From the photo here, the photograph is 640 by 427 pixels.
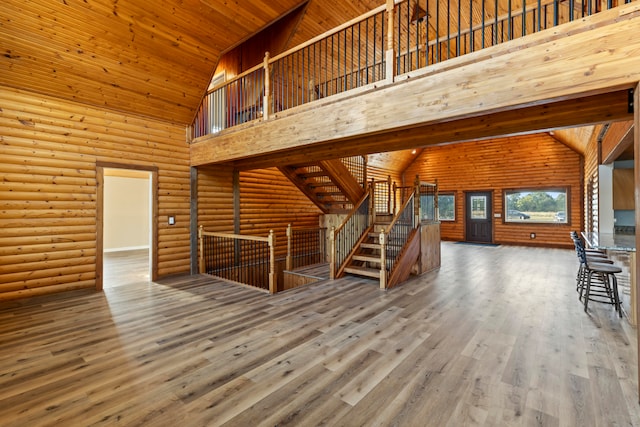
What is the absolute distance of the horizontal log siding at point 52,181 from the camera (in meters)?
4.23

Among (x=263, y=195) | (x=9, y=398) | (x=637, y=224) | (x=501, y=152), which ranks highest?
(x=501, y=152)

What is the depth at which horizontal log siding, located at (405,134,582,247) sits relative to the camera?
10352mm

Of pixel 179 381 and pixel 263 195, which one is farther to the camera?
pixel 263 195

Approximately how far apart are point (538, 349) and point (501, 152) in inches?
423

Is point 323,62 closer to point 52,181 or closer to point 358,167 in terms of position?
point 358,167

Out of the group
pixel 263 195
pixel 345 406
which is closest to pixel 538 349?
pixel 345 406

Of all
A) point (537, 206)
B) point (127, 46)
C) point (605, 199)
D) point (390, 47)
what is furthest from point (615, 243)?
point (537, 206)

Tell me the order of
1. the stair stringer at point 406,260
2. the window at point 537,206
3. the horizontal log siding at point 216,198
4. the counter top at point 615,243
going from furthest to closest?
the window at point 537,206, the horizontal log siding at point 216,198, the stair stringer at point 406,260, the counter top at point 615,243

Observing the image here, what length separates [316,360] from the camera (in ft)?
8.89

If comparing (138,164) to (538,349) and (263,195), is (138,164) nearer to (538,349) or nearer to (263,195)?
(263,195)

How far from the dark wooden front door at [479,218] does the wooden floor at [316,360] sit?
26.0 ft

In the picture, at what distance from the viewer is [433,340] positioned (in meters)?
3.13

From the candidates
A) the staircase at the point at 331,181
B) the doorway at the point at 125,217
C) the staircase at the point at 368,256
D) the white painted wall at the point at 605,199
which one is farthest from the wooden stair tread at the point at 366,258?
the doorway at the point at 125,217

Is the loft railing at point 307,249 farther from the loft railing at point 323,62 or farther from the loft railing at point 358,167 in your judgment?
the loft railing at point 323,62
